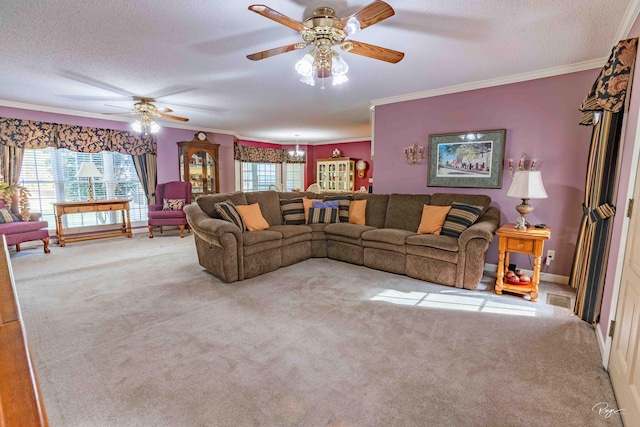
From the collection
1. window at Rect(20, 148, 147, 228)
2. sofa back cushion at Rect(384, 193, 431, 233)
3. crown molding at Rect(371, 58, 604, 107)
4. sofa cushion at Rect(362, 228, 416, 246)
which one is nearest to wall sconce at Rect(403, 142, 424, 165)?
sofa back cushion at Rect(384, 193, 431, 233)

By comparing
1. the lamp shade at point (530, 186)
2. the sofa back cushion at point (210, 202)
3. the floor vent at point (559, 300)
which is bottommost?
the floor vent at point (559, 300)

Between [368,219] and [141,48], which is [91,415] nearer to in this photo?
[141,48]

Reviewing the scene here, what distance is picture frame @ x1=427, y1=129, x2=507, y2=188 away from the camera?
375 cm

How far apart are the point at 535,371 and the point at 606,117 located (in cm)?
203

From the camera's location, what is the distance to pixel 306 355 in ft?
6.73

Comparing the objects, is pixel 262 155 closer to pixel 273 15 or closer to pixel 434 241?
pixel 434 241

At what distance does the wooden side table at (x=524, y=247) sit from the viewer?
9.66ft

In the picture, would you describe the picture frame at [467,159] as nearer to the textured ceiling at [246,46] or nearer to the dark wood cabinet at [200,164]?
the textured ceiling at [246,46]

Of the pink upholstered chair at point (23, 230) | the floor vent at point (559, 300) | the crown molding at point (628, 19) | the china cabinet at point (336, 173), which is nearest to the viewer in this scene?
the crown molding at point (628, 19)

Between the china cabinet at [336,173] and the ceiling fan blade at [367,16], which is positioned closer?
the ceiling fan blade at [367,16]

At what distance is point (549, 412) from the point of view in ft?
5.15

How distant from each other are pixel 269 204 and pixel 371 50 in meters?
2.82

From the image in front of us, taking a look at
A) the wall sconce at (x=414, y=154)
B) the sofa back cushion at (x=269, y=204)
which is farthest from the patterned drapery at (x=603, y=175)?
the sofa back cushion at (x=269, y=204)

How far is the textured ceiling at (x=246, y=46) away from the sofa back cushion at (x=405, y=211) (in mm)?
1448
